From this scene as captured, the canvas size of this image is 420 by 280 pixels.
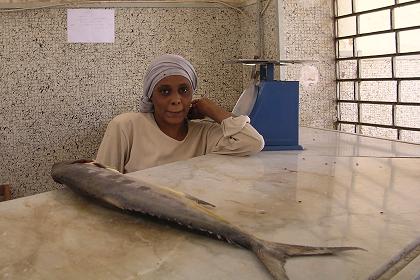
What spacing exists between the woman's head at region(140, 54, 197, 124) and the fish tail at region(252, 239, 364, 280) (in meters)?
1.20

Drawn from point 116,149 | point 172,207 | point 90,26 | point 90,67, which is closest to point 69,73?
point 90,67

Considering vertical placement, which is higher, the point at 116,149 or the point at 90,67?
the point at 90,67

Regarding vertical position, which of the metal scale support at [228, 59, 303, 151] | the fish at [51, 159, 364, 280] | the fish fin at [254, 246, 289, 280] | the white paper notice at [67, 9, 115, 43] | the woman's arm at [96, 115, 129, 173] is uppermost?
the white paper notice at [67, 9, 115, 43]

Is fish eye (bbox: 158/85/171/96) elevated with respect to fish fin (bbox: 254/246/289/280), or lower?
elevated

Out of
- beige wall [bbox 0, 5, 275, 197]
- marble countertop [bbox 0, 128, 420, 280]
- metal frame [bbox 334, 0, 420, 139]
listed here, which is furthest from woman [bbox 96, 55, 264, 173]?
metal frame [bbox 334, 0, 420, 139]

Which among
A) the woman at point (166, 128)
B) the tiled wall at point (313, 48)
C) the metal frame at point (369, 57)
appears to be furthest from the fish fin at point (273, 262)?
the tiled wall at point (313, 48)

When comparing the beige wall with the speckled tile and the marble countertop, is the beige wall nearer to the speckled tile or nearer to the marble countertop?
the speckled tile

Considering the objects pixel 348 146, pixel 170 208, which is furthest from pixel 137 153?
pixel 170 208

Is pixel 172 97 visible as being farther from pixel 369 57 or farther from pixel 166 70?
pixel 369 57

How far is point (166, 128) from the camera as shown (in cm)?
202

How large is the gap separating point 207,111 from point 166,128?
→ 190 mm

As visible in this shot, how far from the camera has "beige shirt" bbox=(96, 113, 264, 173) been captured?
192 centimetres

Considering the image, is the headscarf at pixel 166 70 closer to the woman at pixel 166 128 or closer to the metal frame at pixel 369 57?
the woman at pixel 166 128

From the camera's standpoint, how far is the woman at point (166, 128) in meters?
1.91
